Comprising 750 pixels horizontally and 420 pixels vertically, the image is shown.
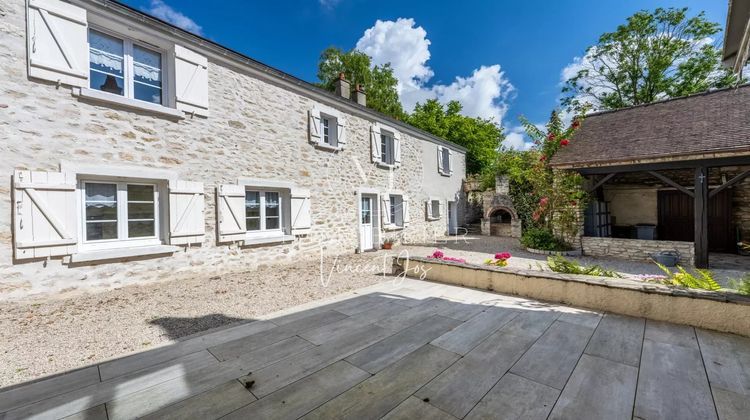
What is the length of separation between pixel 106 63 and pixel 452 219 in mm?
12691

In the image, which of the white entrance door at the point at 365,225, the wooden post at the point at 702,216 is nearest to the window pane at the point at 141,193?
the white entrance door at the point at 365,225

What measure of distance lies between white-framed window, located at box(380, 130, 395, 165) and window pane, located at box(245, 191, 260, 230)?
4.97m

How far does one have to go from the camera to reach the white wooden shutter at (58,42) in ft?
12.5

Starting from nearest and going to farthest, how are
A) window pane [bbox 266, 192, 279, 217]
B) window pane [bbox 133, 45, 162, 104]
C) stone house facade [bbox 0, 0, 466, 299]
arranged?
stone house facade [bbox 0, 0, 466, 299], window pane [bbox 133, 45, 162, 104], window pane [bbox 266, 192, 279, 217]

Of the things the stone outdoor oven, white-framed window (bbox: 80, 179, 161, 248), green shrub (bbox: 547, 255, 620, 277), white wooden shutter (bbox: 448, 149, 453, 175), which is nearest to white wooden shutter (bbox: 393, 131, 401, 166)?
white wooden shutter (bbox: 448, 149, 453, 175)

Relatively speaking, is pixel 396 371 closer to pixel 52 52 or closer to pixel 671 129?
pixel 52 52

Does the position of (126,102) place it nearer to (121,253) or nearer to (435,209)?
(121,253)

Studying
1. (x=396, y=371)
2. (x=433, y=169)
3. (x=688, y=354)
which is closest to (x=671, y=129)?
(x=433, y=169)

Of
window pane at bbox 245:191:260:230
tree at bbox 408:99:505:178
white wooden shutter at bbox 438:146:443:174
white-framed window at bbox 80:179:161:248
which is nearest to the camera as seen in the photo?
white-framed window at bbox 80:179:161:248

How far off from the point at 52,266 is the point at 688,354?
708cm

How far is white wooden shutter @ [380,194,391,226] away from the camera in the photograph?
9578mm

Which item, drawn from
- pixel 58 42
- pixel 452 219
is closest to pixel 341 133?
pixel 58 42

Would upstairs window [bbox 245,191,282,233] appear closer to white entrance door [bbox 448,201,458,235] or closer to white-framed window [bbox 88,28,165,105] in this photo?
white-framed window [bbox 88,28,165,105]

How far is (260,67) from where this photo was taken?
6242mm
